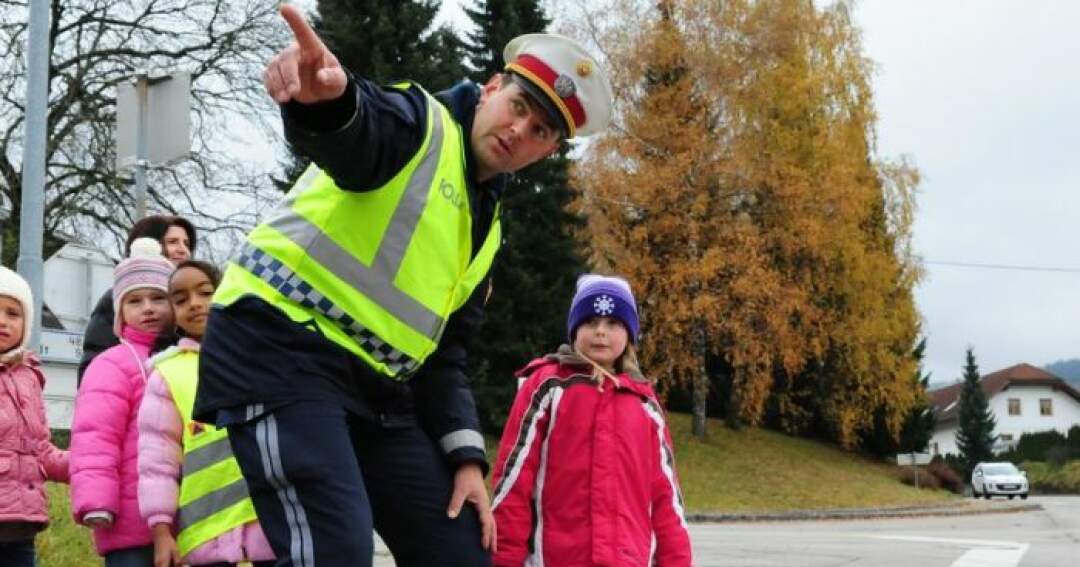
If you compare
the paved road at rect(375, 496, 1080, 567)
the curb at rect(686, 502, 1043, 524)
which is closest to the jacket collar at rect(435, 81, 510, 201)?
the paved road at rect(375, 496, 1080, 567)

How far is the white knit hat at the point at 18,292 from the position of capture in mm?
4586

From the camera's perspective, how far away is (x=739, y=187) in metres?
29.4

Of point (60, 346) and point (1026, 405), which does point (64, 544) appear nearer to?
point (60, 346)

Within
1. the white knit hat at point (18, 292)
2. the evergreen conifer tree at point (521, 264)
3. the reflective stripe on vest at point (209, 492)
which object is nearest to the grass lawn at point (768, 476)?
the evergreen conifer tree at point (521, 264)

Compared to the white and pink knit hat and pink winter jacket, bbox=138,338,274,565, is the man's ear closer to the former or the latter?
pink winter jacket, bbox=138,338,274,565

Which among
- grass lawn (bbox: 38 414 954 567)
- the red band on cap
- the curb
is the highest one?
the red band on cap

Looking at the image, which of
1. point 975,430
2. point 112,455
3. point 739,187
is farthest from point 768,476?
point 975,430

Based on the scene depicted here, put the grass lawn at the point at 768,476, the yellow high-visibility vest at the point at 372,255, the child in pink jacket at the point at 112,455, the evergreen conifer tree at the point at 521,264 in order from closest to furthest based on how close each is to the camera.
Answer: the yellow high-visibility vest at the point at 372,255 < the child in pink jacket at the point at 112,455 < the evergreen conifer tree at the point at 521,264 < the grass lawn at the point at 768,476

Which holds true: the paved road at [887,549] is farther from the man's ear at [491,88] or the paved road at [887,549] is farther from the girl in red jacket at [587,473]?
the man's ear at [491,88]

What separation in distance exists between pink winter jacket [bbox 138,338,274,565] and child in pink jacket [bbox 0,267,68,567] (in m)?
0.93

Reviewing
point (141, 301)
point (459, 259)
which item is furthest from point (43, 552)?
point (459, 259)

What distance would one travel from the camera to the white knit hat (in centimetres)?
459

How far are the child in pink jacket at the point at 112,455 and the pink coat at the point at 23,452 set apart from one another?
580 millimetres

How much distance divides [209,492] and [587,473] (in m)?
1.37
